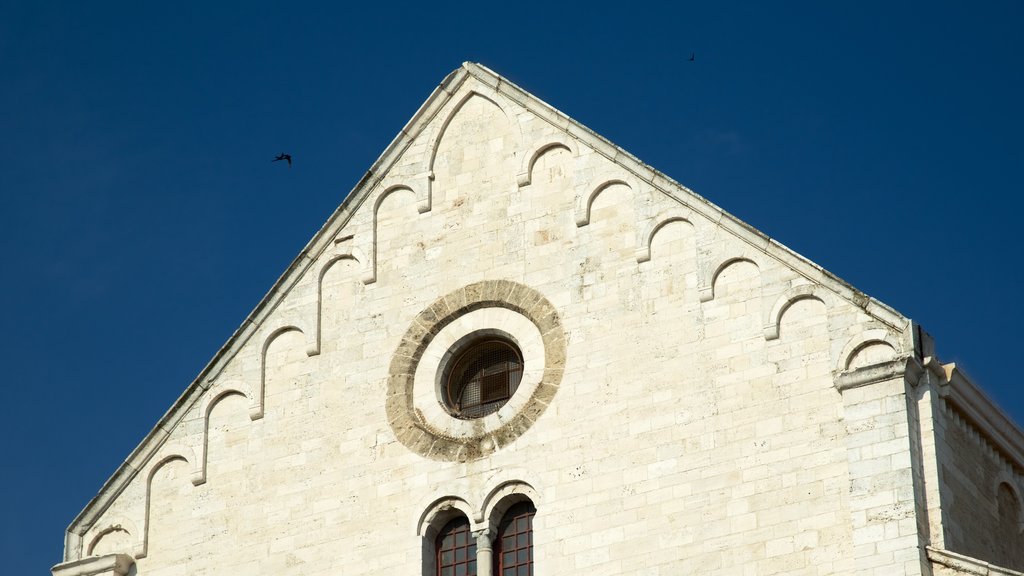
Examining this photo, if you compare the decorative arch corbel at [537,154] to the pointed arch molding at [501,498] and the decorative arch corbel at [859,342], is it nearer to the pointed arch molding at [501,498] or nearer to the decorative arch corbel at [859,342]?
the pointed arch molding at [501,498]

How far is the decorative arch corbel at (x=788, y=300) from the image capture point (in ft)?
104

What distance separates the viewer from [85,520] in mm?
35625

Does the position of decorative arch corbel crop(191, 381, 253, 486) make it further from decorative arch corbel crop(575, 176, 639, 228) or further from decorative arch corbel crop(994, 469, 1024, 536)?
decorative arch corbel crop(994, 469, 1024, 536)

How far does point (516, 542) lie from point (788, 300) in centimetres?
493

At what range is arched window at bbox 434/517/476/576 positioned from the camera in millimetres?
32844

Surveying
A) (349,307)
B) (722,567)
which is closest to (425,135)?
(349,307)

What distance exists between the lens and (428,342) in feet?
113

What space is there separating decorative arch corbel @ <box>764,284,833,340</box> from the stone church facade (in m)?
0.04

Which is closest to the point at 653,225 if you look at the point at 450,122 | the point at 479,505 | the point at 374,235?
the point at 450,122

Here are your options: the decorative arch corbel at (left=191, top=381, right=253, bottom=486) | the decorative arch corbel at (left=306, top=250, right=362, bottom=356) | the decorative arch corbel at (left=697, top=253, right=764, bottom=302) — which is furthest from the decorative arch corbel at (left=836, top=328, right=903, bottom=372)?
the decorative arch corbel at (left=191, top=381, right=253, bottom=486)

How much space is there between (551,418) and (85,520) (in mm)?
7604

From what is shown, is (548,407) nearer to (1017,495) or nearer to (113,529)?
(1017,495)

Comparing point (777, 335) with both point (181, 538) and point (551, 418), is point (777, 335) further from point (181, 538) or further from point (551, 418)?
point (181, 538)

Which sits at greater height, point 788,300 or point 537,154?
point 537,154
